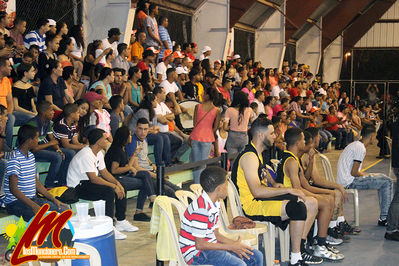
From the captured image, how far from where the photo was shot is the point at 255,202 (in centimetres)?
547

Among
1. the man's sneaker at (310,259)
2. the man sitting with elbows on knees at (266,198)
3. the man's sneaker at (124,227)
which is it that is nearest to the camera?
the man sitting with elbows on knees at (266,198)

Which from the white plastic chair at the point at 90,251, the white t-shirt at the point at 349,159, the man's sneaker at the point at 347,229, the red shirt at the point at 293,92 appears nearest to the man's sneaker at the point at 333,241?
the man's sneaker at the point at 347,229

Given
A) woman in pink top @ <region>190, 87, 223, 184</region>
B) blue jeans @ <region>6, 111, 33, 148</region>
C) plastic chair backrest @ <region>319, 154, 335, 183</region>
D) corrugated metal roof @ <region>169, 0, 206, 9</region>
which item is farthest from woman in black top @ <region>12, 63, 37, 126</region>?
corrugated metal roof @ <region>169, 0, 206, 9</region>

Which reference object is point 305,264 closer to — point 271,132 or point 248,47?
point 271,132

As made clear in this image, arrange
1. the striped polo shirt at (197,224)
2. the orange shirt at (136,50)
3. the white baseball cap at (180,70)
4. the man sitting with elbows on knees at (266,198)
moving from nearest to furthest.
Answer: the striped polo shirt at (197,224) < the man sitting with elbows on knees at (266,198) < the orange shirt at (136,50) < the white baseball cap at (180,70)

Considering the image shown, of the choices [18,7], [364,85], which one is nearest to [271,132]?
[18,7]

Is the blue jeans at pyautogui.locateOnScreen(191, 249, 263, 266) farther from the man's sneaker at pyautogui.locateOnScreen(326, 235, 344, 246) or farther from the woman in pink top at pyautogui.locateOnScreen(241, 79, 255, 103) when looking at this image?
the woman in pink top at pyautogui.locateOnScreen(241, 79, 255, 103)

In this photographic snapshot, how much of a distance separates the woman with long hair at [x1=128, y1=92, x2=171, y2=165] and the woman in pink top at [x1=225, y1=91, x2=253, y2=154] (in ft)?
4.92

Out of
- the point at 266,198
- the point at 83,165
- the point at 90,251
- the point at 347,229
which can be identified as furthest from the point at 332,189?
the point at 90,251

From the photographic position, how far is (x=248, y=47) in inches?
875

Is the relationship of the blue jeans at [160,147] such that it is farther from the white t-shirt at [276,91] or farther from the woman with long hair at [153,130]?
the white t-shirt at [276,91]

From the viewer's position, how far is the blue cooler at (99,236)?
3.87 meters

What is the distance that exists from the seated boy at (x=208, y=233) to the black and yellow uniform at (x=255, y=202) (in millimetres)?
1029

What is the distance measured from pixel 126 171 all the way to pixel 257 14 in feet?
52.9
